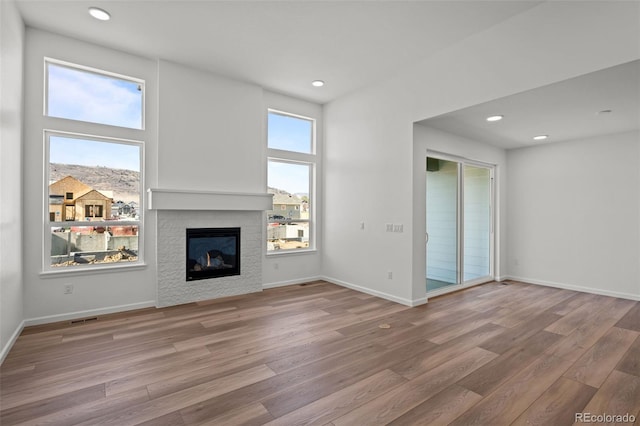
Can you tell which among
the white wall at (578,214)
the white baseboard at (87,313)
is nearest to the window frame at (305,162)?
the white baseboard at (87,313)

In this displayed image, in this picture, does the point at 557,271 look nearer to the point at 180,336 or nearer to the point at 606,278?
the point at 606,278

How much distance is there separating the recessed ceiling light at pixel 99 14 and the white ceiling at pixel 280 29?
6 cm

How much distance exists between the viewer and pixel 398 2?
9.86 feet

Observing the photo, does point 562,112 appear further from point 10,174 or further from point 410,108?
point 10,174

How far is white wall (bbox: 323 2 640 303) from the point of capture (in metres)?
2.77

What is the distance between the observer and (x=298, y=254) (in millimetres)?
5629

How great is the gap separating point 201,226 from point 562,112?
4955 millimetres

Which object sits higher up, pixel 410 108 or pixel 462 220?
pixel 410 108

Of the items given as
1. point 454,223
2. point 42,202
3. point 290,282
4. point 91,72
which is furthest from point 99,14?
point 454,223

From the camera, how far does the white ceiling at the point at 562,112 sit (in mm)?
3015

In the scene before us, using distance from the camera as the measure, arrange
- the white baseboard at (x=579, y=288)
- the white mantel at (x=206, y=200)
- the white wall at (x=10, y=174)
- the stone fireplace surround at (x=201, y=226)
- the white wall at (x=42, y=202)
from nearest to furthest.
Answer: the white wall at (x=10, y=174) < the white wall at (x=42, y=202) < the white mantel at (x=206, y=200) < the stone fireplace surround at (x=201, y=226) < the white baseboard at (x=579, y=288)

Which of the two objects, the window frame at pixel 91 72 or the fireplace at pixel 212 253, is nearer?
the window frame at pixel 91 72

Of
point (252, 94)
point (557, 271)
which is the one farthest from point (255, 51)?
point (557, 271)

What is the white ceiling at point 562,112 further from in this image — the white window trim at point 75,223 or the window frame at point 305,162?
the white window trim at point 75,223
